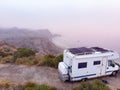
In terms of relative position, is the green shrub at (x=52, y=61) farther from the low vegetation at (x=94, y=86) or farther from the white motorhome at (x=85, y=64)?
the low vegetation at (x=94, y=86)

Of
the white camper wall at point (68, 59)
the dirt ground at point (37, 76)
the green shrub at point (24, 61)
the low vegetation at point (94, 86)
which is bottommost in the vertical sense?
the dirt ground at point (37, 76)

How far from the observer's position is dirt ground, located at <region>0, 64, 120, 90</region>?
51.3ft

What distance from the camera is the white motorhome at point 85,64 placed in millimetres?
15305

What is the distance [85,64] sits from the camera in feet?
51.0

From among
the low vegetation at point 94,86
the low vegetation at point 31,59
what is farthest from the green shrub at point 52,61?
the low vegetation at point 94,86

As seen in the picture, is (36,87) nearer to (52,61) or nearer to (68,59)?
(68,59)

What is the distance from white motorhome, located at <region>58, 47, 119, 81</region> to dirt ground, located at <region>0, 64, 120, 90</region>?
648 millimetres

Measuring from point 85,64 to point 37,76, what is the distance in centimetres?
453

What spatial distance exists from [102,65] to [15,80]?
24.3 feet

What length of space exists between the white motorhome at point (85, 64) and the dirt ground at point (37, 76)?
65cm

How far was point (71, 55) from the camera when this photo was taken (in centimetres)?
1542

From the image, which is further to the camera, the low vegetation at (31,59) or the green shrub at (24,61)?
the green shrub at (24,61)

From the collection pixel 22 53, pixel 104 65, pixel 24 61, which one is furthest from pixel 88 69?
pixel 22 53

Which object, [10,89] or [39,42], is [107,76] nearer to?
[10,89]
